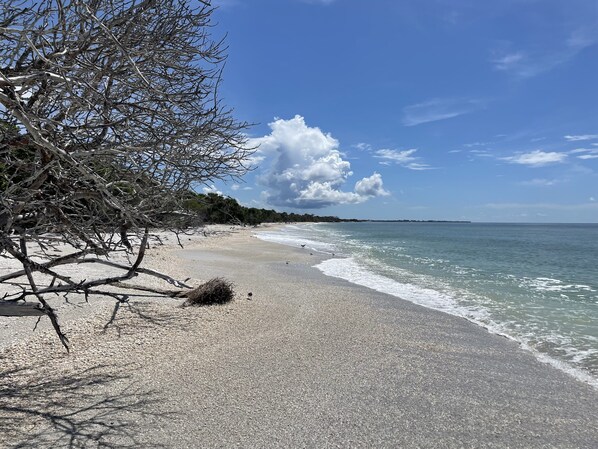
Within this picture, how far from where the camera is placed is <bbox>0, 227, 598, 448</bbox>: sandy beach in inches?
165

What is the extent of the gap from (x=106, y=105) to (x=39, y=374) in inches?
141

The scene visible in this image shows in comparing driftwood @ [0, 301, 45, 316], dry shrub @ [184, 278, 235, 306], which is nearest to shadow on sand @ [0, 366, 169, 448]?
driftwood @ [0, 301, 45, 316]

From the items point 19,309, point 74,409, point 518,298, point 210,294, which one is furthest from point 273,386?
point 518,298

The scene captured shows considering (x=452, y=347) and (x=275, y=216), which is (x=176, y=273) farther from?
(x=275, y=216)

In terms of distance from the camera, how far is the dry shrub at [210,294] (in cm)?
976

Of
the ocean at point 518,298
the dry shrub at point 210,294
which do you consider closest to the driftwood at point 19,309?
Result: the dry shrub at point 210,294

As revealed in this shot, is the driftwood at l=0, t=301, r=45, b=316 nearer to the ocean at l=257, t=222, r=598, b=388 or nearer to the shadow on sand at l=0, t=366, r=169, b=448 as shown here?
the shadow on sand at l=0, t=366, r=169, b=448

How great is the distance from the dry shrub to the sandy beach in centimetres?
59

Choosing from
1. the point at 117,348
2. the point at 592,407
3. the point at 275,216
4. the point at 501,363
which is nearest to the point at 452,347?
the point at 501,363

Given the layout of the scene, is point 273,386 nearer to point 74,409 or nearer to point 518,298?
point 74,409

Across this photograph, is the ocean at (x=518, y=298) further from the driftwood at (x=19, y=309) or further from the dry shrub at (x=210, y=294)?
the driftwood at (x=19, y=309)

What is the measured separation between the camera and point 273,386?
17.4 feet

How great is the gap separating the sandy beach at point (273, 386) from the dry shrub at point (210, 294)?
59 centimetres

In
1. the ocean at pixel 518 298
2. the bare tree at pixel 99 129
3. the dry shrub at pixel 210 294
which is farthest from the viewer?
the dry shrub at pixel 210 294
